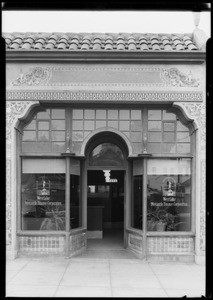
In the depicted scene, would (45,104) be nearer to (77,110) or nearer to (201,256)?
(77,110)

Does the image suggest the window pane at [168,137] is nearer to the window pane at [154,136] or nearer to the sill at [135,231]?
the window pane at [154,136]

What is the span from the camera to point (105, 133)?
9352mm

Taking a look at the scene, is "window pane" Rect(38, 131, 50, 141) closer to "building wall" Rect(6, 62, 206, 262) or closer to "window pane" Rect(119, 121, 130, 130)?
"building wall" Rect(6, 62, 206, 262)

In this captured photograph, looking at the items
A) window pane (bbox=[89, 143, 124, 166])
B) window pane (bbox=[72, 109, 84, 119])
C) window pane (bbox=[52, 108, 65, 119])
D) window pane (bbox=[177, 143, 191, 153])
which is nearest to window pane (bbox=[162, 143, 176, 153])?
window pane (bbox=[177, 143, 191, 153])

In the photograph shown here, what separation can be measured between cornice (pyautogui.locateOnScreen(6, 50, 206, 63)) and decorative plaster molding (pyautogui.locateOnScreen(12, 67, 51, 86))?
0.27 m

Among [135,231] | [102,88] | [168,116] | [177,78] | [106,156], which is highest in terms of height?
[177,78]

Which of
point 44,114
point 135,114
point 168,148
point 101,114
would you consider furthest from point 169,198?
point 44,114

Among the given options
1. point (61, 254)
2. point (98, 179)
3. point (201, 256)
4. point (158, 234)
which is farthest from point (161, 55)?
point (98, 179)

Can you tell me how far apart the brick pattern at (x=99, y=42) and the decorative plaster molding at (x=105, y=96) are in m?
1.11

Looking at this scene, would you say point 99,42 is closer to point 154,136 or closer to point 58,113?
point 58,113

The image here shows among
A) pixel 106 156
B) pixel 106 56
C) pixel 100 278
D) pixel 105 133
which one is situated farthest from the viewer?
pixel 106 156

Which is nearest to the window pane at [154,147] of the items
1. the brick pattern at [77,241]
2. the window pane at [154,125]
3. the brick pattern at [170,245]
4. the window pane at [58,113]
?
the window pane at [154,125]

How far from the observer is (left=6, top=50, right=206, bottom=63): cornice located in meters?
8.55

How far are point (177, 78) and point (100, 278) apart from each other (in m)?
5.16
